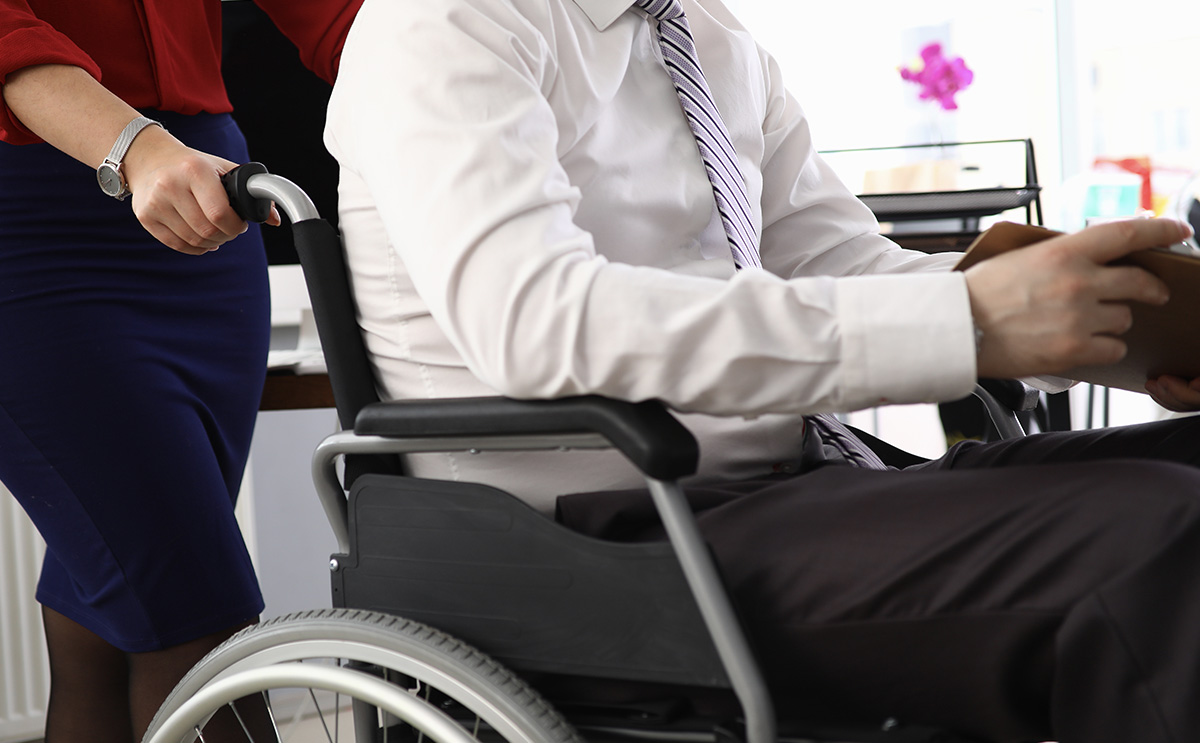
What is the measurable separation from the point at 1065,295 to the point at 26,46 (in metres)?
0.93

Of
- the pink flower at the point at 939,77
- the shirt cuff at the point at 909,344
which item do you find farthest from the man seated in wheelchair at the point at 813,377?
the pink flower at the point at 939,77

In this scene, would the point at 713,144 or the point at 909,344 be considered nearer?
the point at 909,344

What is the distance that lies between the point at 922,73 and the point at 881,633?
10.8ft

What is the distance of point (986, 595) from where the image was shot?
0.63 m

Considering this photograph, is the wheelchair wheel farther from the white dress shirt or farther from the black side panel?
the white dress shirt

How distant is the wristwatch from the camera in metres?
0.94

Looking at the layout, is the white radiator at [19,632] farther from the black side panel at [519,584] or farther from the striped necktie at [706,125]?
the striped necktie at [706,125]

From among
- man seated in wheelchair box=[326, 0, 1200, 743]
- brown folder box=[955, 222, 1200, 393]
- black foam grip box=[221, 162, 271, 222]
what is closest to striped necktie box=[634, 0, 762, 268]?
Answer: man seated in wheelchair box=[326, 0, 1200, 743]

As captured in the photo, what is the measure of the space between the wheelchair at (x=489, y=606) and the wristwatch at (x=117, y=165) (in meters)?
0.15

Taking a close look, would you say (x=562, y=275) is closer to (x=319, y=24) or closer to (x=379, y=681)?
(x=379, y=681)

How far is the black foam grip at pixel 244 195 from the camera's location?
864 mm

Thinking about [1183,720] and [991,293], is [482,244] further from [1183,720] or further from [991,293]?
[1183,720]

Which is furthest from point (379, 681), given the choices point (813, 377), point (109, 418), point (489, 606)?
point (109, 418)

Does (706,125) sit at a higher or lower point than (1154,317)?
higher
